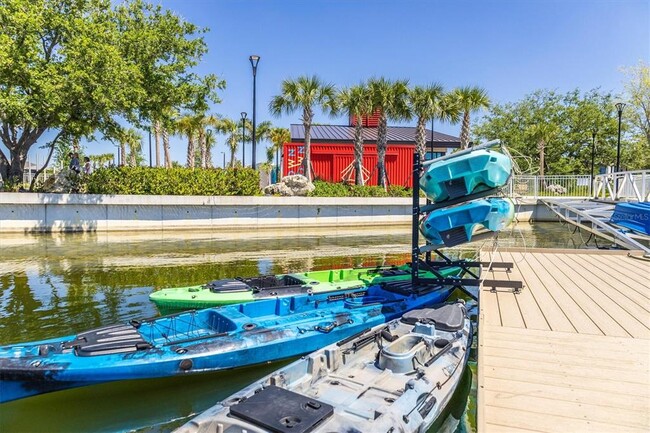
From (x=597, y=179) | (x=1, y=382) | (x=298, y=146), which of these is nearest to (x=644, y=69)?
(x=597, y=179)

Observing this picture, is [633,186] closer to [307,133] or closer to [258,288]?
[258,288]

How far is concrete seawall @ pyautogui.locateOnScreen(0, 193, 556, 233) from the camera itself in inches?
777

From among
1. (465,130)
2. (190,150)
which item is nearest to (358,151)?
(465,130)

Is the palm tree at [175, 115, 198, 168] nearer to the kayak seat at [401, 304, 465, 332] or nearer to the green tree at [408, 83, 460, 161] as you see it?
the green tree at [408, 83, 460, 161]

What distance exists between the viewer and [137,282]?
35.3 ft

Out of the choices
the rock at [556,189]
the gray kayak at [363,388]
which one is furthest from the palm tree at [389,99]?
the gray kayak at [363,388]

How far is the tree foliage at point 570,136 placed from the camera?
39406mm

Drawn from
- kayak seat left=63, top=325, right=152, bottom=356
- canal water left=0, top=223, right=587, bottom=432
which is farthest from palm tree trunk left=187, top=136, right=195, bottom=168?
kayak seat left=63, top=325, right=152, bottom=356

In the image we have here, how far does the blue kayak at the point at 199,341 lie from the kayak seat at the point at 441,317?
36.9 inches

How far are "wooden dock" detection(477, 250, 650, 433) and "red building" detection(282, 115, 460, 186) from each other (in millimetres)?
25987

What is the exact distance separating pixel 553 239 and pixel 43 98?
23.5 m

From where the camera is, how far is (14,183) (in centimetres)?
2094

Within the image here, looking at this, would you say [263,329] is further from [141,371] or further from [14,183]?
[14,183]

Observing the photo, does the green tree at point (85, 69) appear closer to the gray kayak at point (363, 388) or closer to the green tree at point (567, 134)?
the gray kayak at point (363, 388)
